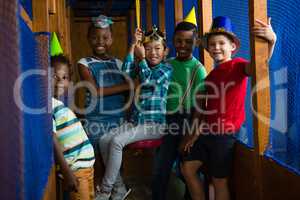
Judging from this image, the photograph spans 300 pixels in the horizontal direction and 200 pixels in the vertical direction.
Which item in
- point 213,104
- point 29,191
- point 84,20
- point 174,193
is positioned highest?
point 84,20

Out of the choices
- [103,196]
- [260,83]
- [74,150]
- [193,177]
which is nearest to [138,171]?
[103,196]

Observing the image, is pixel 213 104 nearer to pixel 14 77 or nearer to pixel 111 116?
pixel 111 116

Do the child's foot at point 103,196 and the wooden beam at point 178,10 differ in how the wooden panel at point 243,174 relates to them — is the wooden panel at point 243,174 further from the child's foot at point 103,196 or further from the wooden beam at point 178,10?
the wooden beam at point 178,10

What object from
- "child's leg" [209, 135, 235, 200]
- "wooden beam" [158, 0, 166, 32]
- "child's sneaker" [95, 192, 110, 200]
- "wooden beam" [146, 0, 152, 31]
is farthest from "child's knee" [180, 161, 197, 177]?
"wooden beam" [146, 0, 152, 31]

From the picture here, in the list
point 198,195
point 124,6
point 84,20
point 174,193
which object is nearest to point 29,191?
point 198,195

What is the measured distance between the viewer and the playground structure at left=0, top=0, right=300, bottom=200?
→ 0.73 metres

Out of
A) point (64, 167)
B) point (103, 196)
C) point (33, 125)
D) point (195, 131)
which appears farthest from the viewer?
point (103, 196)

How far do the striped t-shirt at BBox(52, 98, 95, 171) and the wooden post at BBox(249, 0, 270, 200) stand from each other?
0.80 meters

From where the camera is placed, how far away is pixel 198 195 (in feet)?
7.18

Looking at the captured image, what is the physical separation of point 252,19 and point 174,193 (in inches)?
53.8

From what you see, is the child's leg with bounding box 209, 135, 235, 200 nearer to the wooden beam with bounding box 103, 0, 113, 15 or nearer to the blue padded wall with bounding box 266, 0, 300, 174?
the blue padded wall with bounding box 266, 0, 300, 174

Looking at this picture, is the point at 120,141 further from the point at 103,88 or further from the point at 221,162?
the point at 221,162

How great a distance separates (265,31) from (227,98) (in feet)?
1.41

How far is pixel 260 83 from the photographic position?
5.69ft
